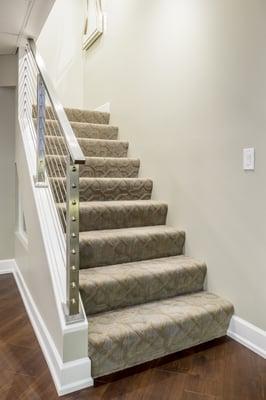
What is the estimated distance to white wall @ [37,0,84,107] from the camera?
15.2ft

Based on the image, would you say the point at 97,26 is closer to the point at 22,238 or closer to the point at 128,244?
the point at 22,238

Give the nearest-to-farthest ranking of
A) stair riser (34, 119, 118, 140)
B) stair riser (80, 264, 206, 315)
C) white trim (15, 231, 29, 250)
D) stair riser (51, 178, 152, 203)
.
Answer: stair riser (80, 264, 206, 315), stair riser (51, 178, 152, 203), white trim (15, 231, 29, 250), stair riser (34, 119, 118, 140)

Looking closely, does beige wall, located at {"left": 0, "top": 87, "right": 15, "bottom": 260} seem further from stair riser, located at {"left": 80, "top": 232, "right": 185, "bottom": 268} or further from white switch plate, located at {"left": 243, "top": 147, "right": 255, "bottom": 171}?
white switch plate, located at {"left": 243, "top": 147, "right": 255, "bottom": 171}

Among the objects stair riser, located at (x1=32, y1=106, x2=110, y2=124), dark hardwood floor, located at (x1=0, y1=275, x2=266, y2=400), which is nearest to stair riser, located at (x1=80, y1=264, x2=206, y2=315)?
dark hardwood floor, located at (x1=0, y1=275, x2=266, y2=400)

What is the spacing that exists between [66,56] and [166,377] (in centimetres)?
437

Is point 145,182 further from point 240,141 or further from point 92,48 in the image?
point 92,48

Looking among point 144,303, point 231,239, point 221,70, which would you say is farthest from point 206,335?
point 221,70

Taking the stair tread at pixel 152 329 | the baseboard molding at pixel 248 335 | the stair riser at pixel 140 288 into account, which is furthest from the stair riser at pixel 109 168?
the baseboard molding at pixel 248 335

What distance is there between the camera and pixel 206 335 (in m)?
2.01

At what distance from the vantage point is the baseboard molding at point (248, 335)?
1.90 metres

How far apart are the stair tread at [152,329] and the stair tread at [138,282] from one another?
0.05 metres

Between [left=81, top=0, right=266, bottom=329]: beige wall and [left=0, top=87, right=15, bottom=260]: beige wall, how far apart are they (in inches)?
52.0

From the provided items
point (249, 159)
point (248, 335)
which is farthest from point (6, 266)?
point (249, 159)

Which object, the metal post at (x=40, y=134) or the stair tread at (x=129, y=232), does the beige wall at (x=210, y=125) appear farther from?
the metal post at (x=40, y=134)
